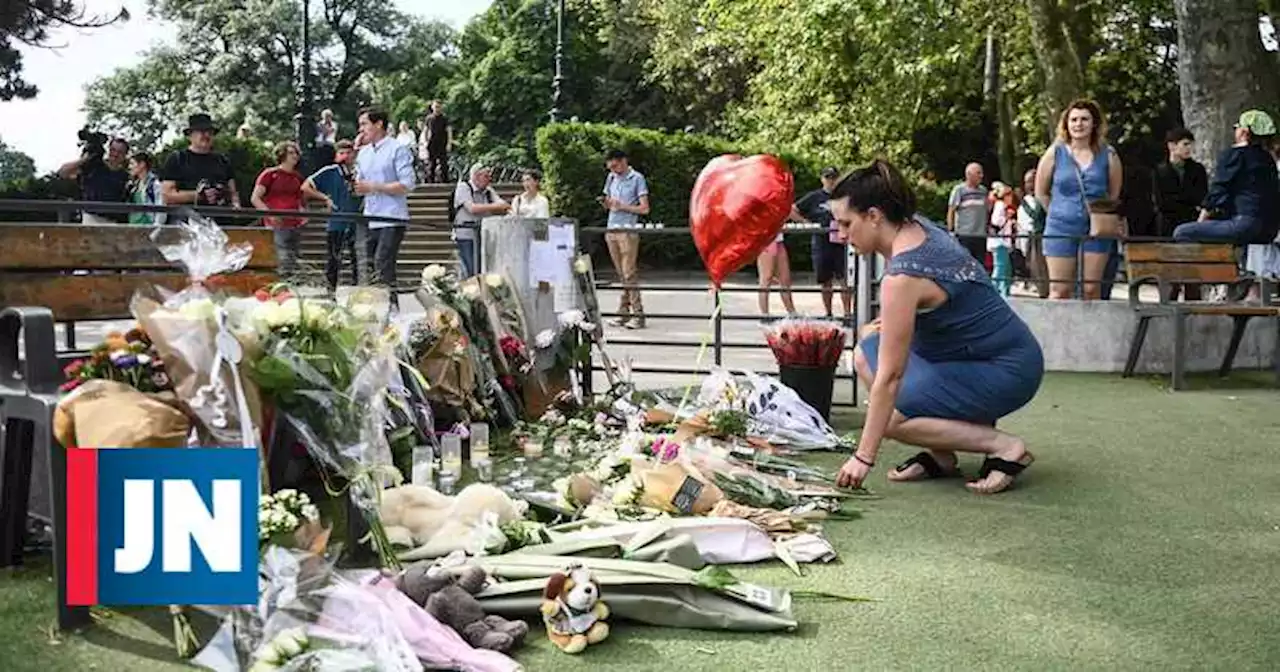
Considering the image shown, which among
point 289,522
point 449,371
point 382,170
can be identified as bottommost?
point 289,522

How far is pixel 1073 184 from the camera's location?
9070 millimetres

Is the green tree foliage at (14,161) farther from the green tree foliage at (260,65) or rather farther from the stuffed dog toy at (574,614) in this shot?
the stuffed dog toy at (574,614)

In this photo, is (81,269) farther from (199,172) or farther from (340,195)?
(340,195)

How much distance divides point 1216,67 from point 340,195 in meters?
7.97

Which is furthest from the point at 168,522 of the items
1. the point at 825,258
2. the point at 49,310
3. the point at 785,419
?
the point at 825,258

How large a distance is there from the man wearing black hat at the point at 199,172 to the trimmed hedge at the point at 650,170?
10.9 m

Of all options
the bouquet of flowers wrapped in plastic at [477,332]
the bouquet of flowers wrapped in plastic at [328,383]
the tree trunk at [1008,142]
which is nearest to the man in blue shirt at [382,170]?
the bouquet of flowers wrapped in plastic at [477,332]

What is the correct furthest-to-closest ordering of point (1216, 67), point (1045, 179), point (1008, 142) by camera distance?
point (1008, 142)
point (1216, 67)
point (1045, 179)

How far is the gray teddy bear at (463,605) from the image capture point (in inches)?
122

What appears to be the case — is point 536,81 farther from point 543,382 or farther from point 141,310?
point 141,310

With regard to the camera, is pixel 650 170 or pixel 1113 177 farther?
pixel 650 170

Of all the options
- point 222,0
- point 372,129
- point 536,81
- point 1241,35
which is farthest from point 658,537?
point 222,0

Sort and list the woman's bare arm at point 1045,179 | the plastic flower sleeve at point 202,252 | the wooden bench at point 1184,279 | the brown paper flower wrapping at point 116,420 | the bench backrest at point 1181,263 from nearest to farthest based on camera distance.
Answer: the brown paper flower wrapping at point 116,420, the plastic flower sleeve at point 202,252, the wooden bench at point 1184,279, the bench backrest at point 1181,263, the woman's bare arm at point 1045,179

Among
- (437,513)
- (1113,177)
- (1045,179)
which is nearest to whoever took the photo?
(437,513)
